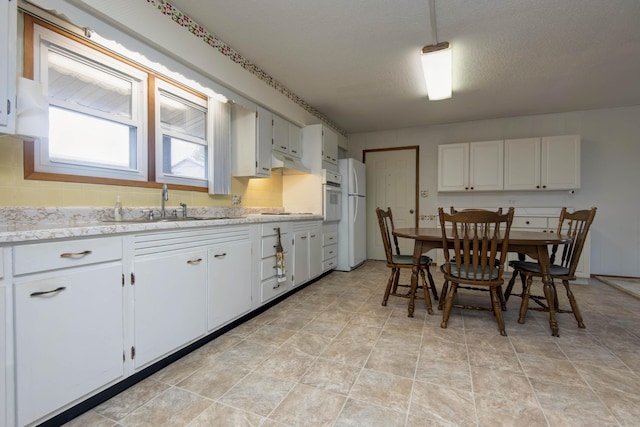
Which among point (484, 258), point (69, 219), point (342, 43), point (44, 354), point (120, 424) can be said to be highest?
point (342, 43)

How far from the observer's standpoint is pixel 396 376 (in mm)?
1680

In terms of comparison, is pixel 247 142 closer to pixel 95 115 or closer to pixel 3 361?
pixel 95 115

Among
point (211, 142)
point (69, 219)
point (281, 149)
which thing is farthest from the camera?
point (281, 149)

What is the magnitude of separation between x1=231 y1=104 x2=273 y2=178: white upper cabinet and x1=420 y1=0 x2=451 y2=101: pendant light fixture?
1738 millimetres

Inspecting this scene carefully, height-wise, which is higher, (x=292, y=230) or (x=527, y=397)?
(x=292, y=230)

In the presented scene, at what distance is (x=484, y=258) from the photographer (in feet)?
7.36

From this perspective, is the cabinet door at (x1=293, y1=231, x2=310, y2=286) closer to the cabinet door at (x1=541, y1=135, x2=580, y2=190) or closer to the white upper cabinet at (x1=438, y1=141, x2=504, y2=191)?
the white upper cabinet at (x1=438, y1=141, x2=504, y2=191)

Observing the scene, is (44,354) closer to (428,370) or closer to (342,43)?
(428,370)

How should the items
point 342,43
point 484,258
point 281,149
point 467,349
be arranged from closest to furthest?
point 467,349
point 484,258
point 342,43
point 281,149

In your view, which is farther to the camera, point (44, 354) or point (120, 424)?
point (120, 424)

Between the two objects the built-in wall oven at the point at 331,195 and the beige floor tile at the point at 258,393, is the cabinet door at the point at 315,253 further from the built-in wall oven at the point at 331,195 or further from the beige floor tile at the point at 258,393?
the beige floor tile at the point at 258,393

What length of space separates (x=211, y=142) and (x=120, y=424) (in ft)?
7.50

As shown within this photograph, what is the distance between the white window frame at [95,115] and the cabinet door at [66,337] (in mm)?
836

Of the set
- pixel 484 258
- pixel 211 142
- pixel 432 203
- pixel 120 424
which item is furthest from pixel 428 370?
pixel 432 203
